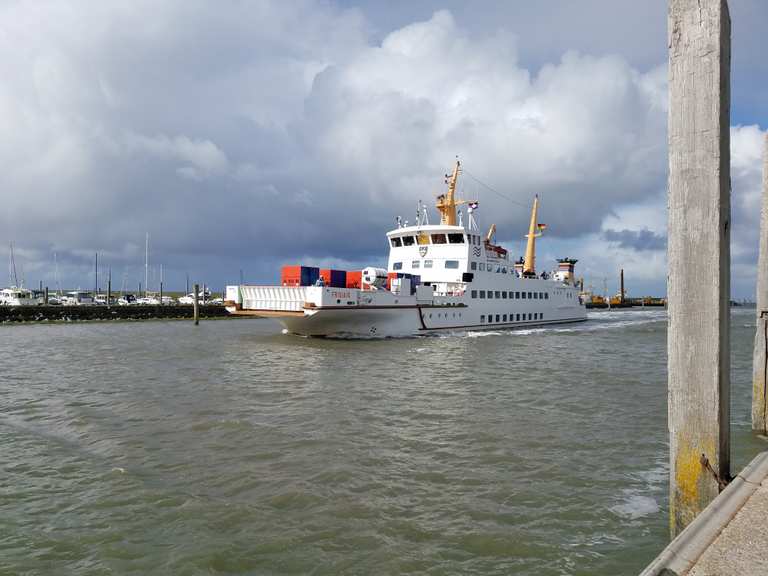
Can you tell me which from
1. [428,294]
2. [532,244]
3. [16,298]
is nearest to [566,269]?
[532,244]

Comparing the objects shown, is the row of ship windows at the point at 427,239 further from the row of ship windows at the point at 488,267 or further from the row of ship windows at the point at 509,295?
the row of ship windows at the point at 509,295

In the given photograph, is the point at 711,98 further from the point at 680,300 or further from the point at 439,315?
the point at 439,315

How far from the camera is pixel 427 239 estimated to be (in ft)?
116

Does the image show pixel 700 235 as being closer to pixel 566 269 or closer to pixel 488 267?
→ pixel 488 267

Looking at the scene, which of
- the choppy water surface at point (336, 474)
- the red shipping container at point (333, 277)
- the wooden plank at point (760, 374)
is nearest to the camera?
the choppy water surface at point (336, 474)

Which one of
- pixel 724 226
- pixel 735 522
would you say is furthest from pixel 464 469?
pixel 724 226

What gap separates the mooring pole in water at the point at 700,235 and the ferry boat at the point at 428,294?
69.6 feet

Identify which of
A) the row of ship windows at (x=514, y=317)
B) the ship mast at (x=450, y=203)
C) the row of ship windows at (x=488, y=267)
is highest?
the ship mast at (x=450, y=203)

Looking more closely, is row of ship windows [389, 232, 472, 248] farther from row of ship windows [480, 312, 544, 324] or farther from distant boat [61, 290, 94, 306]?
distant boat [61, 290, 94, 306]

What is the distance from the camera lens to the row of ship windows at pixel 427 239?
1342 inches

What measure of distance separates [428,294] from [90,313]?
37420 mm

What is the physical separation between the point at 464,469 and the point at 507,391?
6530 mm

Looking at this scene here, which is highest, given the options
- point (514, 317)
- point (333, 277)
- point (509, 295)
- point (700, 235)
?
point (333, 277)

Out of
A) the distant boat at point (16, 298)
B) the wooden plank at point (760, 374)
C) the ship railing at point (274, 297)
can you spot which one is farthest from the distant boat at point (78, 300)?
the wooden plank at point (760, 374)
